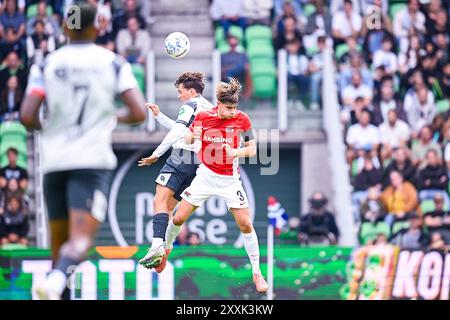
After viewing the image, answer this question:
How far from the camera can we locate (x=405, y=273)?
17344 mm

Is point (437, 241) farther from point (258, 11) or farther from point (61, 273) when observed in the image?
point (61, 273)

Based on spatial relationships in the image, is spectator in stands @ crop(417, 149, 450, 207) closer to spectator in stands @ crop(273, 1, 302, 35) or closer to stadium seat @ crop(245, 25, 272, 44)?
spectator in stands @ crop(273, 1, 302, 35)

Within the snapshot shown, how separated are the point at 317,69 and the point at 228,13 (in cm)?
204

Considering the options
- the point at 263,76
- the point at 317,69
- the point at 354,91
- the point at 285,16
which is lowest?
the point at 354,91

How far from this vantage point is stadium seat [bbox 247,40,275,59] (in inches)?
850

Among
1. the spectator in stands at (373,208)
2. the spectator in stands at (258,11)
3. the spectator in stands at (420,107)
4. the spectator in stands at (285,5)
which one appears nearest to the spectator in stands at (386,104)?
the spectator in stands at (420,107)

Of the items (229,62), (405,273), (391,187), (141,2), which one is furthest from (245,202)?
(141,2)

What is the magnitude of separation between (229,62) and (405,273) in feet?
18.9

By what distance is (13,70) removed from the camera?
20.9m

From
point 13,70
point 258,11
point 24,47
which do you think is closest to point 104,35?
point 24,47

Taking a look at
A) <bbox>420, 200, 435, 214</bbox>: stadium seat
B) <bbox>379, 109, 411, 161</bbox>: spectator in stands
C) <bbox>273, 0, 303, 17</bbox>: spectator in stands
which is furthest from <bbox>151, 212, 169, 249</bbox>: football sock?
<bbox>273, 0, 303, 17</bbox>: spectator in stands

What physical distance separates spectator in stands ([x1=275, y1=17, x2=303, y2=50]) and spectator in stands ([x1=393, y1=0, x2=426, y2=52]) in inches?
71.1

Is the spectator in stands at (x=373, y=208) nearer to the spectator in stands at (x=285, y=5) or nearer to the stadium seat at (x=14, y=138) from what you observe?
the spectator in stands at (x=285, y=5)
